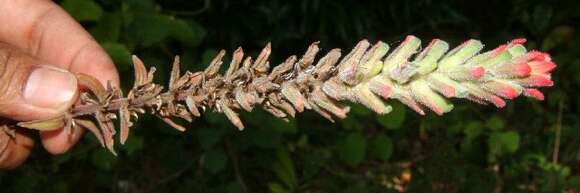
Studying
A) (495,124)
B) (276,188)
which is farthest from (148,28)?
(495,124)

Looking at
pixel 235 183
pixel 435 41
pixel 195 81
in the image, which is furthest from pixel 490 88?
pixel 235 183

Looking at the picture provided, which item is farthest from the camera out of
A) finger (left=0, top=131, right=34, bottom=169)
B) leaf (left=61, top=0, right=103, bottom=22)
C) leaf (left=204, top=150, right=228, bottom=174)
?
leaf (left=204, top=150, right=228, bottom=174)

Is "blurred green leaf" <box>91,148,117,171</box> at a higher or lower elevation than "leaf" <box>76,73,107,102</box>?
higher

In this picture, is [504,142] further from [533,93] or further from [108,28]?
[533,93]

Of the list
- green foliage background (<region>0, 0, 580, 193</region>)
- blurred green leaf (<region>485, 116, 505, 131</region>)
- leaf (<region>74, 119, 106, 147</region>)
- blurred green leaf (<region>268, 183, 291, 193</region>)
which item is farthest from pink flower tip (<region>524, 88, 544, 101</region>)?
blurred green leaf (<region>485, 116, 505, 131</region>)

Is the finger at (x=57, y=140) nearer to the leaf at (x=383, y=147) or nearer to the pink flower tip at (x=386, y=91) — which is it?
the pink flower tip at (x=386, y=91)

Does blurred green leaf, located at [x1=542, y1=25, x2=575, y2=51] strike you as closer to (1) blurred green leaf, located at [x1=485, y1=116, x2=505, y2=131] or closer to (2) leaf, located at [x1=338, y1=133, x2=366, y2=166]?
(1) blurred green leaf, located at [x1=485, y1=116, x2=505, y2=131]

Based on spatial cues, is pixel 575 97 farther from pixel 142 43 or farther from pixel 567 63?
pixel 142 43
